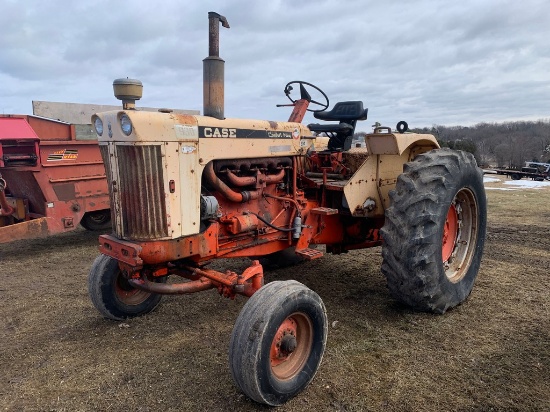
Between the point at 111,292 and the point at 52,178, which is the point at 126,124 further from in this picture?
the point at 52,178

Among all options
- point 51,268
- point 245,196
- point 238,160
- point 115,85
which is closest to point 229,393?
point 245,196

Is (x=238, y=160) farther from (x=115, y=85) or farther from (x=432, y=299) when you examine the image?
(x=432, y=299)

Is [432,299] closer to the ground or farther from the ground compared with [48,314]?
farther from the ground

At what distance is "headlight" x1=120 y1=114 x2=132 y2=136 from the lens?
2986mm

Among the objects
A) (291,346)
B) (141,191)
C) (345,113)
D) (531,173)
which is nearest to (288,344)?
(291,346)

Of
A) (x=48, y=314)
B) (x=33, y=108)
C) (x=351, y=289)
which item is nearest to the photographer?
(x=48, y=314)

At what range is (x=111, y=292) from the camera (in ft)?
13.1

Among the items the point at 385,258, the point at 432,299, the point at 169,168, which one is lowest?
the point at 432,299

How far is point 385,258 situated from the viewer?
391 cm

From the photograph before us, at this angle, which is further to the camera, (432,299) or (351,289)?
(351,289)

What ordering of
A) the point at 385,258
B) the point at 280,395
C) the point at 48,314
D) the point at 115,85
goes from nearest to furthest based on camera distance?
1. the point at 280,395
2. the point at 115,85
3. the point at 385,258
4. the point at 48,314

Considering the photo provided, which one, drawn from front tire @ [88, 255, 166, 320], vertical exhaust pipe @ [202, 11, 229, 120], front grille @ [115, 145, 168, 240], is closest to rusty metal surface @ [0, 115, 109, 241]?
front tire @ [88, 255, 166, 320]

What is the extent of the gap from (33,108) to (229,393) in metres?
6.54

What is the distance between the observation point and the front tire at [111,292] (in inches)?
156
